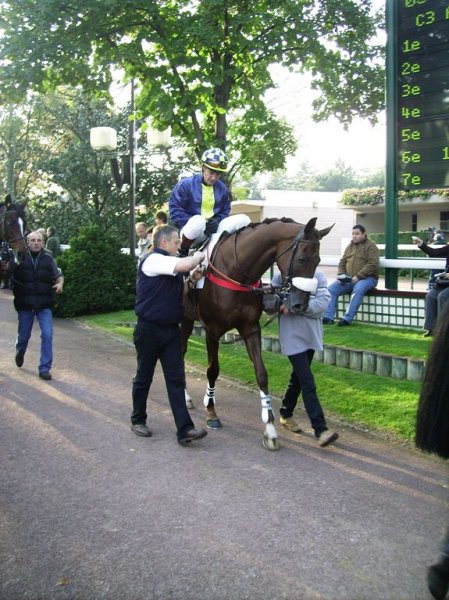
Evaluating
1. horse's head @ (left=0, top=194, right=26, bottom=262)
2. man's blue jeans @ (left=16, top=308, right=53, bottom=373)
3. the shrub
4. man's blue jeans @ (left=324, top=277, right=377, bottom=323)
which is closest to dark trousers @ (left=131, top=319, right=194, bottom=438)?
man's blue jeans @ (left=16, top=308, right=53, bottom=373)

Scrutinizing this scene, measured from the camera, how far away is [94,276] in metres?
13.5

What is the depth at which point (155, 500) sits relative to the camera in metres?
4.18

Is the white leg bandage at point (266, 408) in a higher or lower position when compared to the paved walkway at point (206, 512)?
higher

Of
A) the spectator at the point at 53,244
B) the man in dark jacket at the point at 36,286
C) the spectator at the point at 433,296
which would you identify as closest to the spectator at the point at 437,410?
the spectator at the point at 433,296

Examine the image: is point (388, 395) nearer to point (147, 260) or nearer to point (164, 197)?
point (147, 260)

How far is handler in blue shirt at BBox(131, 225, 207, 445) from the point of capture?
5359mm

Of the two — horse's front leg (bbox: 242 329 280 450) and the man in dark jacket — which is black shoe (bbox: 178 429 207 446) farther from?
the man in dark jacket

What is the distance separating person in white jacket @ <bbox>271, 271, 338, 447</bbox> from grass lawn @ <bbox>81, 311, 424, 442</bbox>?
2.68 feet

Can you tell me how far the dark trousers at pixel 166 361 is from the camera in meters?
5.39

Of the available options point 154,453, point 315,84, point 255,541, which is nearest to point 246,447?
point 154,453

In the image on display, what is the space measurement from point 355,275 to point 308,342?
470cm

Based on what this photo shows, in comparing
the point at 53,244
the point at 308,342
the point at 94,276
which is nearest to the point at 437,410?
the point at 308,342

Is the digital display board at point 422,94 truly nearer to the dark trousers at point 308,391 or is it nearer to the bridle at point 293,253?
the bridle at point 293,253

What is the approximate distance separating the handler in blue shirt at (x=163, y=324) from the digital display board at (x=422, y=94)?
4579 mm
